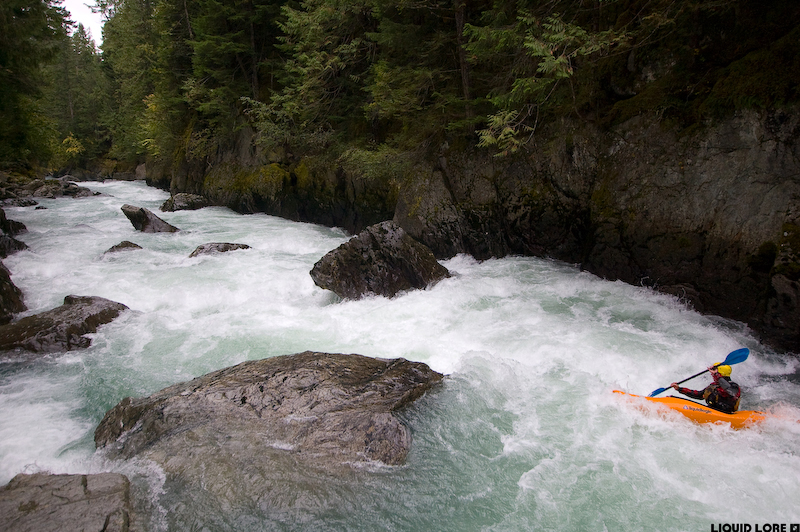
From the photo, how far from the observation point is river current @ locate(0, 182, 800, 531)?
145 inches

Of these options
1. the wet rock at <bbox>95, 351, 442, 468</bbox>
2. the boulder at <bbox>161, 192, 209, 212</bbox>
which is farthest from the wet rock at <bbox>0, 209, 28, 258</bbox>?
the wet rock at <bbox>95, 351, 442, 468</bbox>

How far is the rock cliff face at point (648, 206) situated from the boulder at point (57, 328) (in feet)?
22.8

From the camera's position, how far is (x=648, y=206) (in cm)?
Answer: 764

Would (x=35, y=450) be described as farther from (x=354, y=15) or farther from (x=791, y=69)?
(x=354, y=15)

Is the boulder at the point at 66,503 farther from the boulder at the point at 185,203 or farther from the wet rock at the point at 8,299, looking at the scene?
the boulder at the point at 185,203

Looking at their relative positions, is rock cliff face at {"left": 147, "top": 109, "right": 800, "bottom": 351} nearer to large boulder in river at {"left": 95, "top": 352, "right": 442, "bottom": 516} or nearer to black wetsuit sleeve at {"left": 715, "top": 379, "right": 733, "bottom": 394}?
black wetsuit sleeve at {"left": 715, "top": 379, "right": 733, "bottom": 394}

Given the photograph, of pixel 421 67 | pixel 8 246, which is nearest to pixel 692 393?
pixel 421 67

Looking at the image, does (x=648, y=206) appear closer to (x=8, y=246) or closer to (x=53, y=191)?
(x=8, y=246)

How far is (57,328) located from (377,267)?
205 inches

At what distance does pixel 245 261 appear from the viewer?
35.8 ft

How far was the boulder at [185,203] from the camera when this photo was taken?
19.7m

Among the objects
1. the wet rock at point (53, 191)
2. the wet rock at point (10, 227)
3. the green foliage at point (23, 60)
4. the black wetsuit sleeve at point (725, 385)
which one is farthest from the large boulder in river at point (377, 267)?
the wet rock at point (53, 191)

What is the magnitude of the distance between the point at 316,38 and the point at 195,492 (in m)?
13.1

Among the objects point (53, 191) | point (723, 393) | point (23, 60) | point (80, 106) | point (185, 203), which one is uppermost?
point (80, 106)
